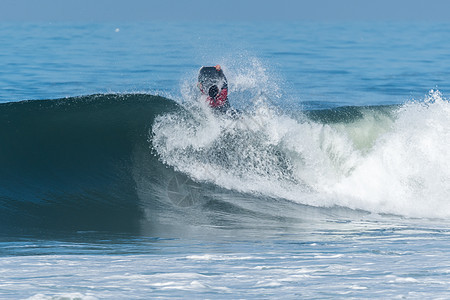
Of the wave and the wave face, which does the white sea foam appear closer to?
the wave

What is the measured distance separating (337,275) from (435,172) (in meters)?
5.84

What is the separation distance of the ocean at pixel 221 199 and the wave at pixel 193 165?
0.09 feet

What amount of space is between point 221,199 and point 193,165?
882mm

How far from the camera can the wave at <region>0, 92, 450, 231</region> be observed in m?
8.67

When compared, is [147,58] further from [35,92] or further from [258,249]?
[258,249]

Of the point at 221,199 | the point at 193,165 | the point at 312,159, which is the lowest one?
the point at 221,199

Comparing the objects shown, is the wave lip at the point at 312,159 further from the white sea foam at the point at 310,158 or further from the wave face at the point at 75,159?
the wave face at the point at 75,159

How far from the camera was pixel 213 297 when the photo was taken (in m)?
4.70

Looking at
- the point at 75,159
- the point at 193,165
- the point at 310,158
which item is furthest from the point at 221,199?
the point at 75,159

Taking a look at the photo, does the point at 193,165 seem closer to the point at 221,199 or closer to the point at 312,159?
the point at 221,199

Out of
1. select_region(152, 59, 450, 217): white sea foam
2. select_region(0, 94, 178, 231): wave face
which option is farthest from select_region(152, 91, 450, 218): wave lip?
select_region(0, 94, 178, 231): wave face

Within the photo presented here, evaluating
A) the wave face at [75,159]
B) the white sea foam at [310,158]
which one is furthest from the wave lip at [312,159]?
the wave face at [75,159]

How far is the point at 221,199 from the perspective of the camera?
30.0 feet

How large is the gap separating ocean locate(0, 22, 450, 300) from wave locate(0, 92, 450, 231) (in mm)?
27
